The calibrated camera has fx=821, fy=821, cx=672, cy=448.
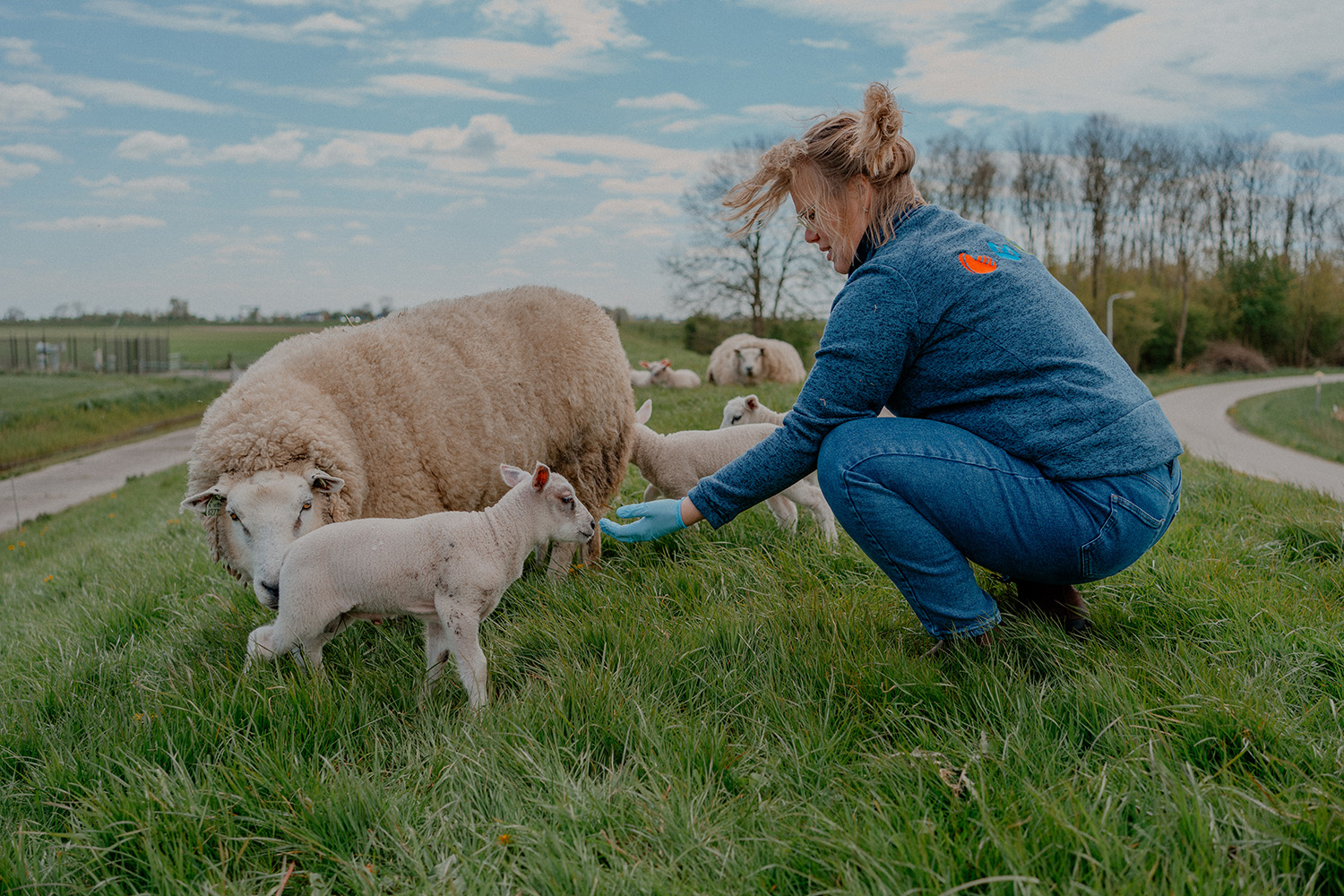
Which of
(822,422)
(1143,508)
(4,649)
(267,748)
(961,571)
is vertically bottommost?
(4,649)

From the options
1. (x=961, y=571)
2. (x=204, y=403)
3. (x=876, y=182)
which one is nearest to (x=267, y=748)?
(x=961, y=571)

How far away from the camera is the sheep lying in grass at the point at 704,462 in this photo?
4855 millimetres

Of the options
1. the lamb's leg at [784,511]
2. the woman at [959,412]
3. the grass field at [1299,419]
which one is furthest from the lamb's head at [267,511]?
the grass field at [1299,419]

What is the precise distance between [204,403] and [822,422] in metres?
34.3

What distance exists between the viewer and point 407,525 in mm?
3096

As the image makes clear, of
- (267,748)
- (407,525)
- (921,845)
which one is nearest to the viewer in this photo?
(921,845)

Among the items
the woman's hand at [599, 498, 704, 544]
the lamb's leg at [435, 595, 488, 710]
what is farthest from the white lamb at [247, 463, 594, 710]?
the woman's hand at [599, 498, 704, 544]

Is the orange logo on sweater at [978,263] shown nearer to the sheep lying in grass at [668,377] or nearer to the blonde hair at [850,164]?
the blonde hair at [850,164]

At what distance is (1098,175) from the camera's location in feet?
140

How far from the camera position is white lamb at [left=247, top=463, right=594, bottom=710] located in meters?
3.00

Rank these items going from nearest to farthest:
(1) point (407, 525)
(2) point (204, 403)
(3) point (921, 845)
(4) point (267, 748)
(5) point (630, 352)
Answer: (3) point (921, 845)
(4) point (267, 748)
(1) point (407, 525)
(2) point (204, 403)
(5) point (630, 352)

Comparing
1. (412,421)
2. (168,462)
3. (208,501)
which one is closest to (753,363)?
(412,421)

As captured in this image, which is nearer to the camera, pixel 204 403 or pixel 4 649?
pixel 4 649

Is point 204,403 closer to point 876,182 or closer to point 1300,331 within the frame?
point 876,182
